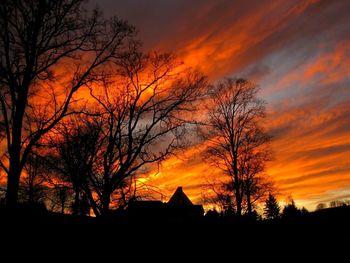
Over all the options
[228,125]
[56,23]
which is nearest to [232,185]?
[228,125]

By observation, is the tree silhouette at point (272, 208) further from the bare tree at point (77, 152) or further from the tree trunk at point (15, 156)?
the tree trunk at point (15, 156)

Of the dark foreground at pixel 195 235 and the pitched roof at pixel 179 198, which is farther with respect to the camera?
the pitched roof at pixel 179 198

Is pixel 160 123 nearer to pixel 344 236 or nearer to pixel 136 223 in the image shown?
pixel 136 223

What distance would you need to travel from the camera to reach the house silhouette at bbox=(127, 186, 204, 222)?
60.2ft

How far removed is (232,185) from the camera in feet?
87.8

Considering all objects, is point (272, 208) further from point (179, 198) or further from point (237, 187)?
point (237, 187)

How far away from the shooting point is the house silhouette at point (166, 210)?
18.3m

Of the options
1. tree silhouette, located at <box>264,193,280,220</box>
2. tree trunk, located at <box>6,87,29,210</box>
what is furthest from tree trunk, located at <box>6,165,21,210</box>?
tree silhouette, located at <box>264,193,280,220</box>

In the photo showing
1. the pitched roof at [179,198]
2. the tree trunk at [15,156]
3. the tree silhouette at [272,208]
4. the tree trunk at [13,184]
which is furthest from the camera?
the tree silhouette at [272,208]

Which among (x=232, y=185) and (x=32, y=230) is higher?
(x=232, y=185)

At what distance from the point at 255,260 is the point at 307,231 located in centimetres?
221

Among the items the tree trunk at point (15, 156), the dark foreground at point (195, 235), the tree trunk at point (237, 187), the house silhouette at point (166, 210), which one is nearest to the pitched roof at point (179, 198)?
the house silhouette at point (166, 210)

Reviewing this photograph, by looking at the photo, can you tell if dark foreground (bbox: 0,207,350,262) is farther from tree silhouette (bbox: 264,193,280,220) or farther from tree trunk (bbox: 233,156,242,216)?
tree silhouette (bbox: 264,193,280,220)

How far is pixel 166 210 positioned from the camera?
28.0 m
